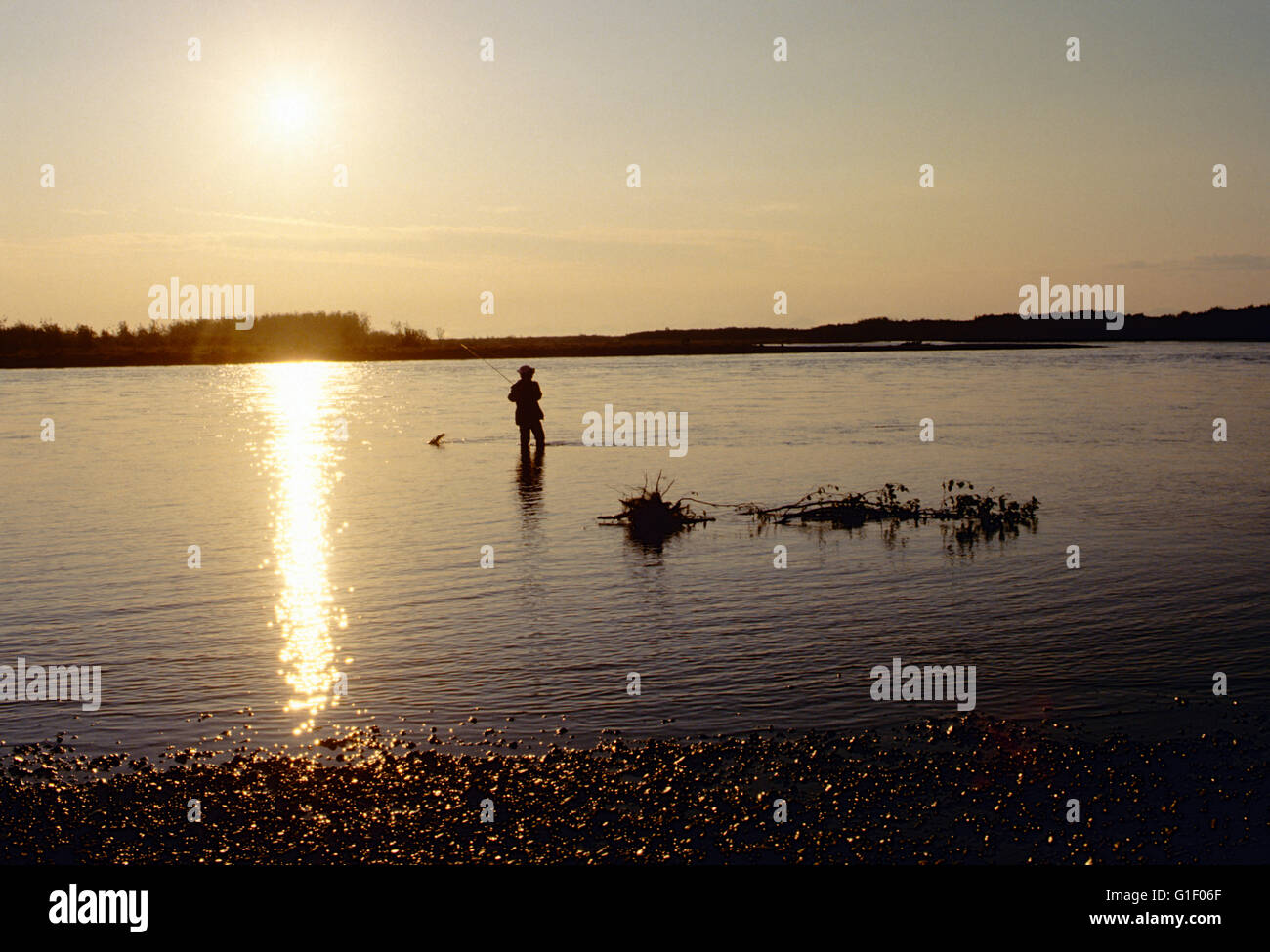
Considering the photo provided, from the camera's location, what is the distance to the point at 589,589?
46.8 ft

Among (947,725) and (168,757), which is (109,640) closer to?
(168,757)

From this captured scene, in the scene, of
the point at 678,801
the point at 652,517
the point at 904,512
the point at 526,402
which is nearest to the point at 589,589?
the point at 652,517

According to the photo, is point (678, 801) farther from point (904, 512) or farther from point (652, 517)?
point (904, 512)

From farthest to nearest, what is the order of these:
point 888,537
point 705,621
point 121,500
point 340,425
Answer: point 340,425, point 121,500, point 888,537, point 705,621

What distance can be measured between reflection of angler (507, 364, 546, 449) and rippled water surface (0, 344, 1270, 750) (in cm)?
121

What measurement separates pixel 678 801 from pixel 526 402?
23.5 meters

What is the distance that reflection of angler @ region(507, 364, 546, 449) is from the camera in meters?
29.9

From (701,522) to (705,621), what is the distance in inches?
300

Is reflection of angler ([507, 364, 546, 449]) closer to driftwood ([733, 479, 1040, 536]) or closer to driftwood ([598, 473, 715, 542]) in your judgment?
driftwood ([733, 479, 1040, 536])

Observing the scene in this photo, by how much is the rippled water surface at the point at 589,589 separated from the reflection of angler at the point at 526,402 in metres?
1.21

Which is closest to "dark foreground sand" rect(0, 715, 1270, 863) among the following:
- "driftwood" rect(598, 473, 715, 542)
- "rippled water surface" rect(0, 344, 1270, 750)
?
"rippled water surface" rect(0, 344, 1270, 750)
